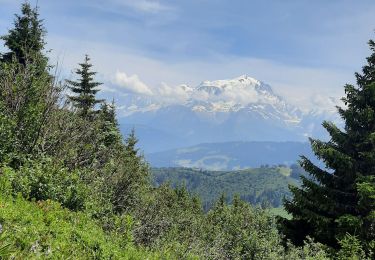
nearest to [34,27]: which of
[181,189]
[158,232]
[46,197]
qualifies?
[158,232]

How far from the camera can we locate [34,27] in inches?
1215

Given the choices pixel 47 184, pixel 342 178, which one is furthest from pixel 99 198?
pixel 342 178

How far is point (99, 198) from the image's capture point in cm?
1393

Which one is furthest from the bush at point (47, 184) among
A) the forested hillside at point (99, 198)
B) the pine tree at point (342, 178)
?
the pine tree at point (342, 178)

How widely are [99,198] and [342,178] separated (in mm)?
13123

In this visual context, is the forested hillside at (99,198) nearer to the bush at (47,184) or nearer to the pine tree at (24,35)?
the bush at (47,184)

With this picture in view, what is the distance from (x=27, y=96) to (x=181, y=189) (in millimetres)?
67741

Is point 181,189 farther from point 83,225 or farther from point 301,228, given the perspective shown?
point 83,225

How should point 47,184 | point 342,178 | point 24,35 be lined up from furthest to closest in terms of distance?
point 24,35 → point 342,178 → point 47,184

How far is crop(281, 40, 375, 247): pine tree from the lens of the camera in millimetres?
19719

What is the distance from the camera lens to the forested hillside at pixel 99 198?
8.16 metres

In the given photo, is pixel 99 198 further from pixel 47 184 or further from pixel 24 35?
pixel 24 35

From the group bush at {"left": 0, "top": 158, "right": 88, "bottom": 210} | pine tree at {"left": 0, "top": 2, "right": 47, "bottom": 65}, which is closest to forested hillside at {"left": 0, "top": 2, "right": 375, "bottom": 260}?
bush at {"left": 0, "top": 158, "right": 88, "bottom": 210}

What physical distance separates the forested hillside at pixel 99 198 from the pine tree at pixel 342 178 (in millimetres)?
54
